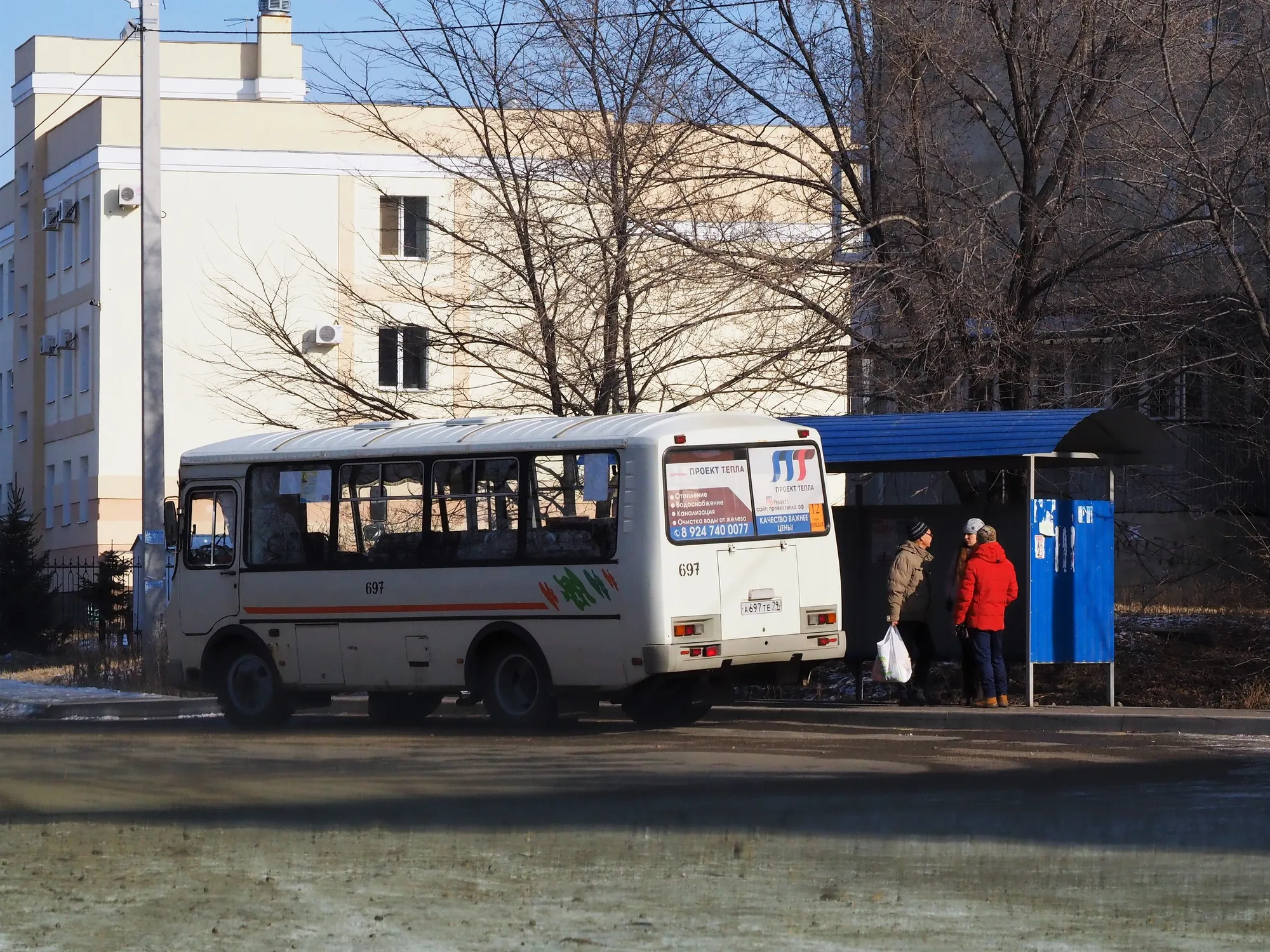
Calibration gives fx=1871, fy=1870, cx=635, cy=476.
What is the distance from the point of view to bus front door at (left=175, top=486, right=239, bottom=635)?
17672 mm

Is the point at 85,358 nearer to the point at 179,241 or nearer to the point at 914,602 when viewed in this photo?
the point at 179,241

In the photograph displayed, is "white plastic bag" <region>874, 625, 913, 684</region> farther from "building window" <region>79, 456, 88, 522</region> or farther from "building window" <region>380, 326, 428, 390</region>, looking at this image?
"building window" <region>79, 456, 88, 522</region>

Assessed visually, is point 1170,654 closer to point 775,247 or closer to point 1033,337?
point 1033,337

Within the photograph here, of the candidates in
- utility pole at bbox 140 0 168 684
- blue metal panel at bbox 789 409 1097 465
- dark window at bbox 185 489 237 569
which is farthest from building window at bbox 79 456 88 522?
blue metal panel at bbox 789 409 1097 465

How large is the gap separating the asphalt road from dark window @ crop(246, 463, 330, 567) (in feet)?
9.97

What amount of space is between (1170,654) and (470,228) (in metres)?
9.14

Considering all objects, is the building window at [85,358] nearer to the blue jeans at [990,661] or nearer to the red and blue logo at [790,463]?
the red and blue logo at [790,463]

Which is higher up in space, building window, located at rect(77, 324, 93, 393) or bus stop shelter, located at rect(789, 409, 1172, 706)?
building window, located at rect(77, 324, 93, 393)

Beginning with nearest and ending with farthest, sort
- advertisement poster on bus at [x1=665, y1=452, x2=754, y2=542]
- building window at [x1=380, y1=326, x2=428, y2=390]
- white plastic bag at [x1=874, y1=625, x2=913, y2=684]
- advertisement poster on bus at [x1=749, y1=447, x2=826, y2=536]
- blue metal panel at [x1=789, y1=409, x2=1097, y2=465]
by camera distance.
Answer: advertisement poster on bus at [x1=665, y1=452, x2=754, y2=542] → advertisement poster on bus at [x1=749, y1=447, x2=826, y2=536] → blue metal panel at [x1=789, y1=409, x2=1097, y2=465] → white plastic bag at [x1=874, y1=625, x2=913, y2=684] → building window at [x1=380, y1=326, x2=428, y2=390]

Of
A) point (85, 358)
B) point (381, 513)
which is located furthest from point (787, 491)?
point (85, 358)

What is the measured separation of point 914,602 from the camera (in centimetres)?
1798

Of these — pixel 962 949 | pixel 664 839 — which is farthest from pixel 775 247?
pixel 962 949

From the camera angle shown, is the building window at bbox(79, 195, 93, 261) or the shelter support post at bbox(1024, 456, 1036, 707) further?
the building window at bbox(79, 195, 93, 261)

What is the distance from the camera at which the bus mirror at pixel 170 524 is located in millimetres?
18203
